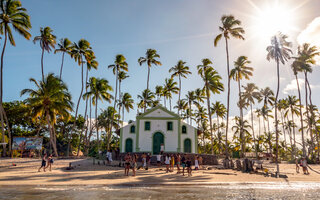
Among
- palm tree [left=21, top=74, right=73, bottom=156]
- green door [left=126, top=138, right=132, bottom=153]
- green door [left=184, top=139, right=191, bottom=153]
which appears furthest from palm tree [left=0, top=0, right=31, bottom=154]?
green door [left=184, top=139, right=191, bottom=153]

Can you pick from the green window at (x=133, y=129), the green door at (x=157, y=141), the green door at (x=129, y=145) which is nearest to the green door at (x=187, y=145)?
the green door at (x=157, y=141)

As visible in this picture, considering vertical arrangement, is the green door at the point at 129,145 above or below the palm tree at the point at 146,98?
below

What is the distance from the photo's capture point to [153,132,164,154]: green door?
1170 inches

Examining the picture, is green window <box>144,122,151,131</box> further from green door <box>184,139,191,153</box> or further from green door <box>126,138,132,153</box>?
green door <box>184,139,191,153</box>

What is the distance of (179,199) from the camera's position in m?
8.66

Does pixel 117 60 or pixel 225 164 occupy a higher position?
pixel 117 60

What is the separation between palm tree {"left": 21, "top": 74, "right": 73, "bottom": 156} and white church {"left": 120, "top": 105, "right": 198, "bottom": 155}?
8.90m

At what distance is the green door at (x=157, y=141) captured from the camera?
29.7m

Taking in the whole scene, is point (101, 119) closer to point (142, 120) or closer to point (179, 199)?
point (142, 120)

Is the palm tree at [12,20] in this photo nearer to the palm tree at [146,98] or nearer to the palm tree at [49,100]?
the palm tree at [49,100]

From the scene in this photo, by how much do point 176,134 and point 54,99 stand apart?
657 inches

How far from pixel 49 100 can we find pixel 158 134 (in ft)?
48.5

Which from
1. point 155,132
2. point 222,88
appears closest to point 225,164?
point 155,132

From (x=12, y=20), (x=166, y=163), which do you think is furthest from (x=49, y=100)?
(x=166, y=163)
